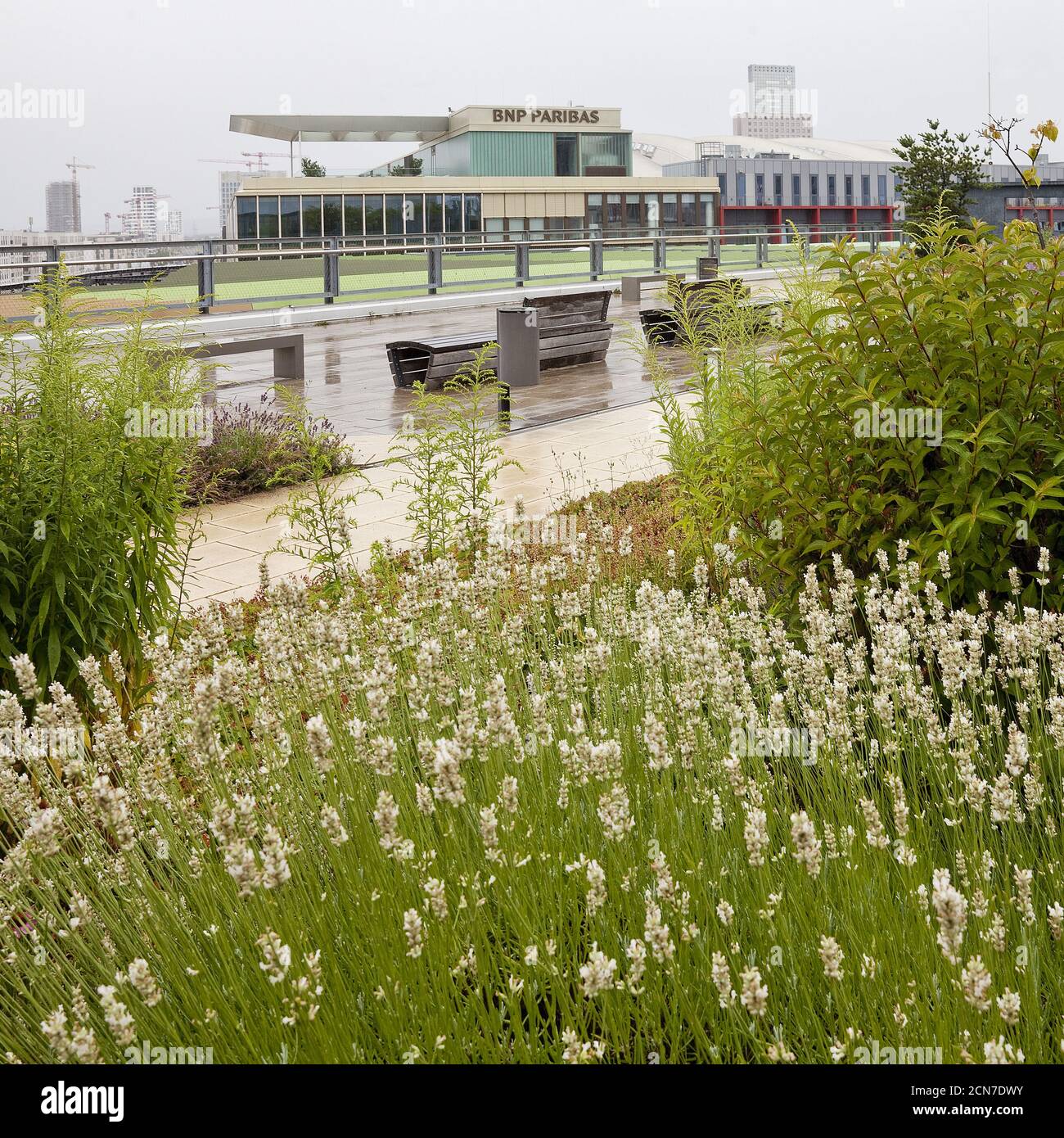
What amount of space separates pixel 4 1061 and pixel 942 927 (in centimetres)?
184

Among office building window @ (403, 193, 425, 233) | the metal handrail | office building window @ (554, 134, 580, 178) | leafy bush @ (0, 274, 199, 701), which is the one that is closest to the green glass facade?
office building window @ (554, 134, 580, 178)

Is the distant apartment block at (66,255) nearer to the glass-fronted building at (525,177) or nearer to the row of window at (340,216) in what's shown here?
the row of window at (340,216)

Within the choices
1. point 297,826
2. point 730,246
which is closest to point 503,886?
point 297,826

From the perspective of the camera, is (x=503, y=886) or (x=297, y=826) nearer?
(x=503, y=886)

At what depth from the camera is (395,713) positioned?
364cm

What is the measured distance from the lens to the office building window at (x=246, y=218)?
37.4 metres

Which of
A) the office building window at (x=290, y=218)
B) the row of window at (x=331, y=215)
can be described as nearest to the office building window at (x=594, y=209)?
the row of window at (x=331, y=215)

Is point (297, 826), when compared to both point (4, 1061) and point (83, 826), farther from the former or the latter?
point (4, 1061)

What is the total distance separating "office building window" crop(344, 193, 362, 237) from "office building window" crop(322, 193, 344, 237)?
164 millimetres

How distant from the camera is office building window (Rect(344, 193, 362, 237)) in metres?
37.1

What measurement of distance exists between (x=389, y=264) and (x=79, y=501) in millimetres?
20543

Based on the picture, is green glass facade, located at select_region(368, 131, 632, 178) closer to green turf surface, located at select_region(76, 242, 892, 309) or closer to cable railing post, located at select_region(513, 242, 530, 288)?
green turf surface, located at select_region(76, 242, 892, 309)

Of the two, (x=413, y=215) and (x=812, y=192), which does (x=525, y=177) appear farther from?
(x=812, y=192)

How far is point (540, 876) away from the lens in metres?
2.60
